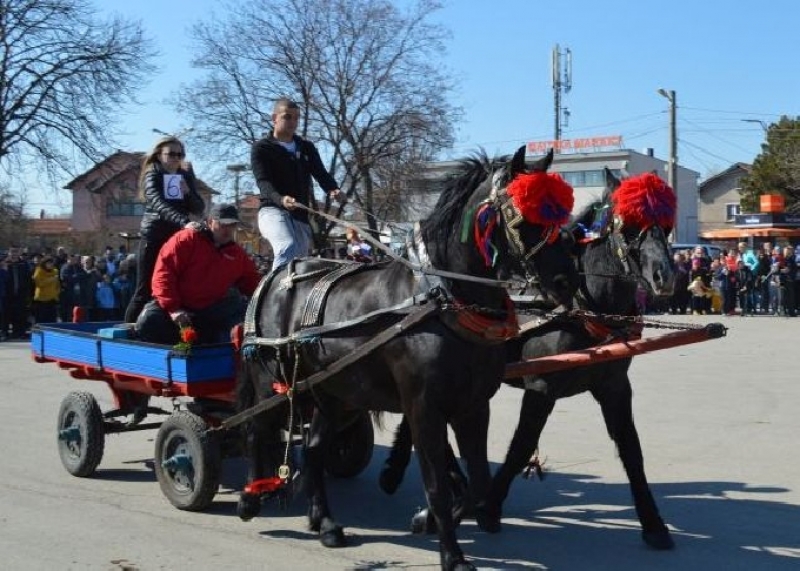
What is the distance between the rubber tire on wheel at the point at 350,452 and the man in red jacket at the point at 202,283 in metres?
1.30

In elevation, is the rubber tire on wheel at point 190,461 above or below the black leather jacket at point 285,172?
below

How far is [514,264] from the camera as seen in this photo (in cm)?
536

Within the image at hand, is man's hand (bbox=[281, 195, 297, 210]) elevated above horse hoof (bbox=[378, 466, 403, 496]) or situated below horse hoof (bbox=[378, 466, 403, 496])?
above

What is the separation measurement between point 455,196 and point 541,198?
0.64 metres

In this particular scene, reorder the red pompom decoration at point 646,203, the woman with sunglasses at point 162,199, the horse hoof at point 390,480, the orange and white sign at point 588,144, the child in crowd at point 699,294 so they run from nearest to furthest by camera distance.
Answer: the red pompom decoration at point 646,203 < the horse hoof at point 390,480 < the woman with sunglasses at point 162,199 < the child in crowd at point 699,294 < the orange and white sign at point 588,144

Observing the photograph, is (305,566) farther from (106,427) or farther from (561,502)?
(106,427)

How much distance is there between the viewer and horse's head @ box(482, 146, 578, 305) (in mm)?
5164

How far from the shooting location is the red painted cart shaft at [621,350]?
5.71 metres

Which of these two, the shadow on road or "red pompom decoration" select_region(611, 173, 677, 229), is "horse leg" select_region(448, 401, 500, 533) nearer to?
the shadow on road

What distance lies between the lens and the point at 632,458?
6.20m

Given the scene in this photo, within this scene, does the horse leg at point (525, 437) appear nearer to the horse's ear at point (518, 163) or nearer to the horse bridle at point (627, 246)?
the horse bridle at point (627, 246)

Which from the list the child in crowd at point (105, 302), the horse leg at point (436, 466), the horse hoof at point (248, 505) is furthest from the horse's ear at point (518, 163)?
the child in crowd at point (105, 302)

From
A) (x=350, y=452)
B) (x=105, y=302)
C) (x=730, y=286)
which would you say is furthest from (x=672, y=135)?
(x=350, y=452)

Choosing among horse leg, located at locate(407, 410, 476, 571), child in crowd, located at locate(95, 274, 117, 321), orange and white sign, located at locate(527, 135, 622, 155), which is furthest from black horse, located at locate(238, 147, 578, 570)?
orange and white sign, located at locate(527, 135, 622, 155)
